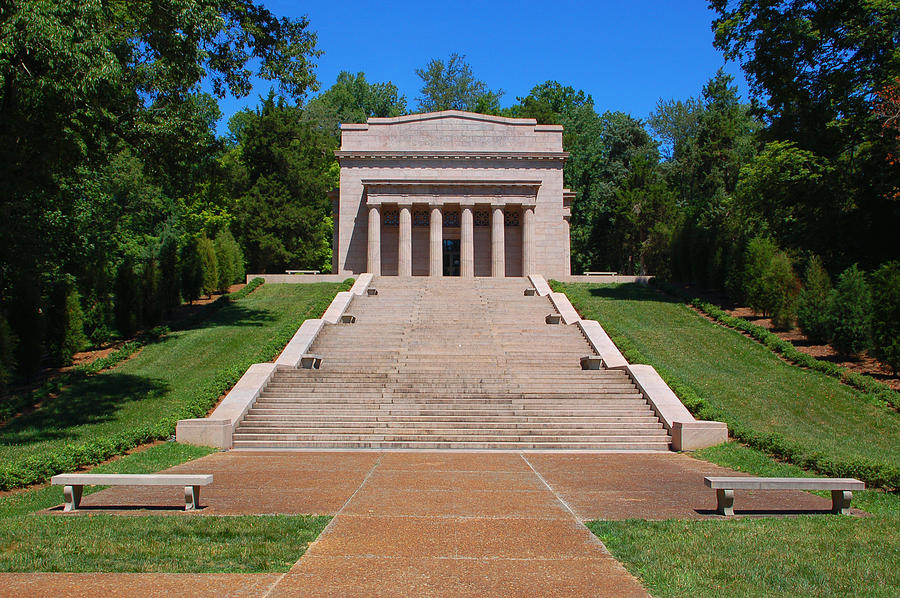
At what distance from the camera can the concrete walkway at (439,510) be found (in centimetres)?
595

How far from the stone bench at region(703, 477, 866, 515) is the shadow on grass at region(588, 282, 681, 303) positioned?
25.5 meters

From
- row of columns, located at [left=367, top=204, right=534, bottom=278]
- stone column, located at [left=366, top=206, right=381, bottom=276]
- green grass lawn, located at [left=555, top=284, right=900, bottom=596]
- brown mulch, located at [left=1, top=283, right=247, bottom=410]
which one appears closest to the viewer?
green grass lawn, located at [left=555, top=284, right=900, bottom=596]

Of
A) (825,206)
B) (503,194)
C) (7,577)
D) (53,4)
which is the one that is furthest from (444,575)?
(503,194)

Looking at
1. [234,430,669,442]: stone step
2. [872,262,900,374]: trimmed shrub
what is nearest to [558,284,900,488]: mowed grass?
[872,262,900,374]: trimmed shrub

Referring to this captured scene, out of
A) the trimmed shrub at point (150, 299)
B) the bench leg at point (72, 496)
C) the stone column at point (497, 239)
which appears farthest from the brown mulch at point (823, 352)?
the trimmed shrub at point (150, 299)

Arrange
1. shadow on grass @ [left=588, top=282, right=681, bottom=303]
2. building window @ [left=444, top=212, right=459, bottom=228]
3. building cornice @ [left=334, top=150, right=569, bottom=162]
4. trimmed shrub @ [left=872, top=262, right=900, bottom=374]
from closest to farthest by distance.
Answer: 1. trimmed shrub @ [left=872, top=262, right=900, bottom=374]
2. shadow on grass @ [left=588, top=282, right=681, bottom=303]
3. building cornice @ [left=334, top=150, right=569, bottom=162]
4. building window @ [left=444, top=212, right=459, bottom=228]

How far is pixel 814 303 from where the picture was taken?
84.3 feet

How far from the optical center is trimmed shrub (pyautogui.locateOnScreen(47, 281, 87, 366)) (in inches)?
948

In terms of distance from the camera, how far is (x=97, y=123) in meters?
20.7

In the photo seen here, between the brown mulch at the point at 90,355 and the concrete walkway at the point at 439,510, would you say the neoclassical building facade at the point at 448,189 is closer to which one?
the brown mulch at the point at 90,355

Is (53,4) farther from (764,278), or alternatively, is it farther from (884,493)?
(764,278)

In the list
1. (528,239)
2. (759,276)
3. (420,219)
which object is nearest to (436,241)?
(420,219)

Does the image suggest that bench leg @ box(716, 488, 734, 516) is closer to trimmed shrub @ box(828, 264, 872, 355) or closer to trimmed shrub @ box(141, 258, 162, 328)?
trimmed shrub @ box(828, 264, 872, 355)

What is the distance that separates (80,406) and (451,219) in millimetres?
28727
